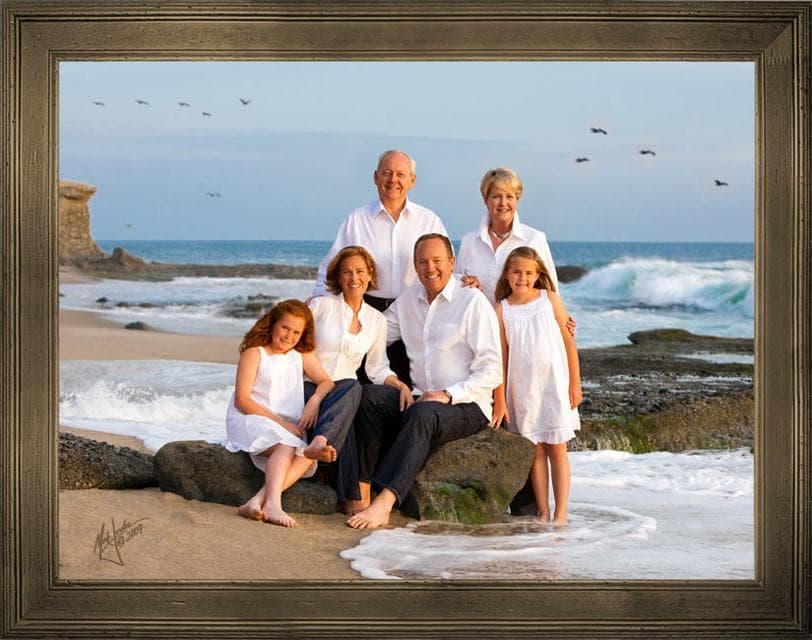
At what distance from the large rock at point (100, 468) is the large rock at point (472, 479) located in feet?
4.16

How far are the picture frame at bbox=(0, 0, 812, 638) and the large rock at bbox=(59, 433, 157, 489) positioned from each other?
1217 millimetres

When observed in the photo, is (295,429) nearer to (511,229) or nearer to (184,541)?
(184,541)

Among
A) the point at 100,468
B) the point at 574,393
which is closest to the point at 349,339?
the point at 574,393

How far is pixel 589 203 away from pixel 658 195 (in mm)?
2596

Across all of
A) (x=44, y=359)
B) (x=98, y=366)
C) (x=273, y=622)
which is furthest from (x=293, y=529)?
(x=98, y=366)

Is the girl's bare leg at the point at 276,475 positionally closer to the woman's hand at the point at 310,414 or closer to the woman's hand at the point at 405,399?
the woman's hand at the point at 310,414

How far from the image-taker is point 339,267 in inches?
211

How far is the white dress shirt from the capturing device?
5375 millimetres

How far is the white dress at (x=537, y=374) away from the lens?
5.50 meters

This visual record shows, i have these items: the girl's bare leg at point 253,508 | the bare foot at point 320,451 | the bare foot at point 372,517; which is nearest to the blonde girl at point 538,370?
the bare foot at point 372,517

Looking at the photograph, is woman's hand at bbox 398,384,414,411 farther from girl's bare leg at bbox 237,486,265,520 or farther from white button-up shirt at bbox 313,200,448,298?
girl's bare leg at bbox 237,486,265,520

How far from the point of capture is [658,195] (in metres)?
17.8

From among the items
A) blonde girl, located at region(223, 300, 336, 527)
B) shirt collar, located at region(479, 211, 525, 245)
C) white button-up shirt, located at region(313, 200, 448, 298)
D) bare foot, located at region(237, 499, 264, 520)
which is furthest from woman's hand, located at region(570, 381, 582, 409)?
bare foot, located at region(237, 499, 264, 520)

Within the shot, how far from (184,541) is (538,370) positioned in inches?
69.4
